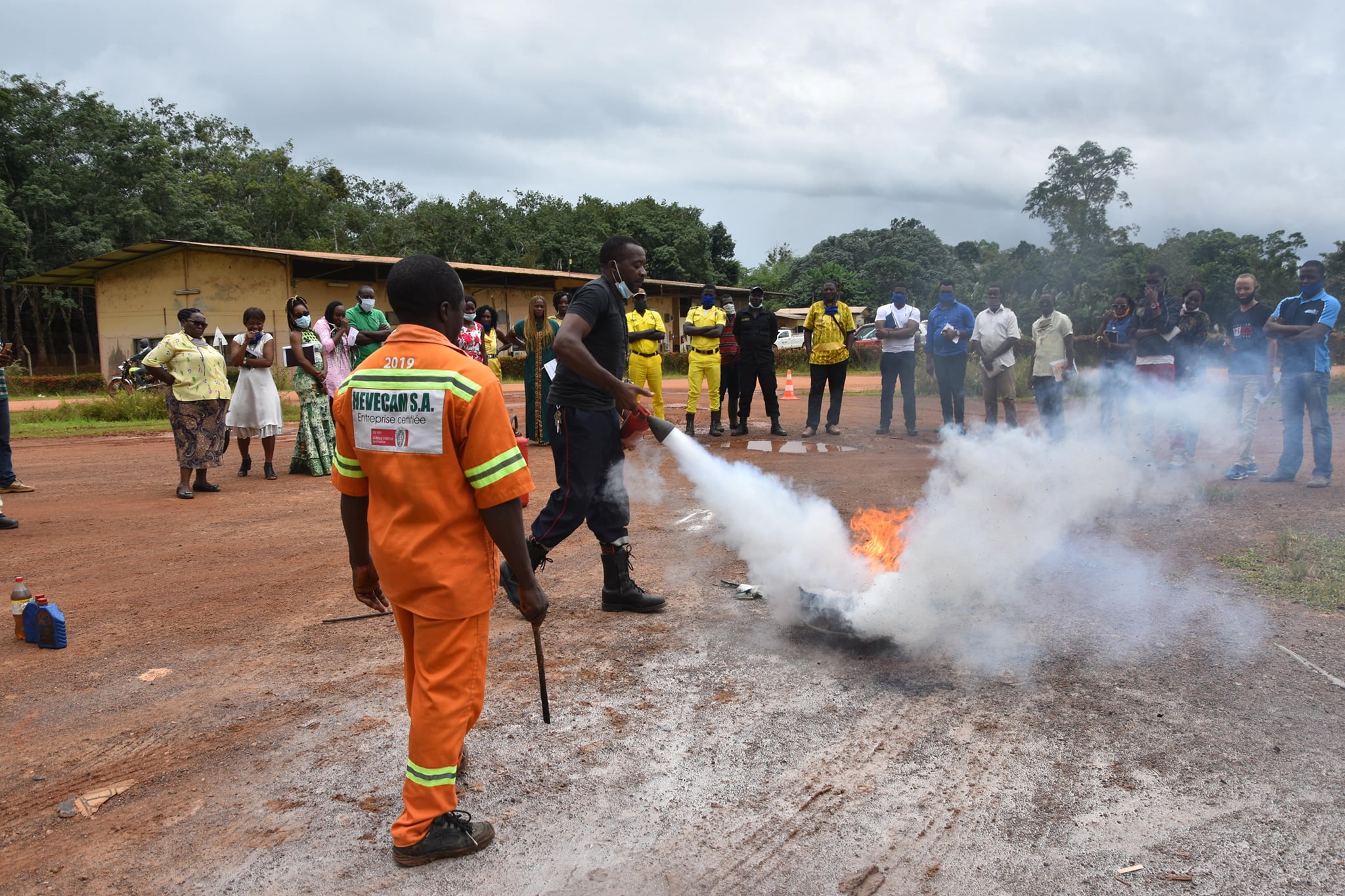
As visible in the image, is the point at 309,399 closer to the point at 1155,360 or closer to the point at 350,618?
the point at 350,618

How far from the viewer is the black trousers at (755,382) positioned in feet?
40.6

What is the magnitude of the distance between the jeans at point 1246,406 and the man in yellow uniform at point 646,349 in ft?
20.5

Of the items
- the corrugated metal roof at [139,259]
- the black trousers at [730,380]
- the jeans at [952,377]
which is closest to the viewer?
the jeans at [952,377]

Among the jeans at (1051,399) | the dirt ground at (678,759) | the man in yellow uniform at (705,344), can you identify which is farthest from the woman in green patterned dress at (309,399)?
the jeans at (1051,399)

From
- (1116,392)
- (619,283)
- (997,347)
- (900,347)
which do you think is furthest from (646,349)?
(619,283)

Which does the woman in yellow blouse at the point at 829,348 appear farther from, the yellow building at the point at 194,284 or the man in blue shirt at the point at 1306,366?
the yellow building at the point at 194,284

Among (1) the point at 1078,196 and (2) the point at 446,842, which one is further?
(1) the point at 1078,196

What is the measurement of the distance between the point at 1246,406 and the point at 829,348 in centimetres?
505

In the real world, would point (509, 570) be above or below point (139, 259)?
below

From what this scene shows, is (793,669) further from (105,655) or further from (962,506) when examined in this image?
(105,655)

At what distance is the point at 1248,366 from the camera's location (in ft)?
28.5

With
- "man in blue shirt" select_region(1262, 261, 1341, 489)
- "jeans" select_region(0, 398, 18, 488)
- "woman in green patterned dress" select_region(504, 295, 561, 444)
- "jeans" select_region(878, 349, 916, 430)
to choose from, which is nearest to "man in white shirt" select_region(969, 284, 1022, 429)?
"jeans" select_region(878, 349, 916, 430)

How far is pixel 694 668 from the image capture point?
405 cm

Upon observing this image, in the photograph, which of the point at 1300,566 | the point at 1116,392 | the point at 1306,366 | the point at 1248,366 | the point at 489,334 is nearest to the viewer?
the point at 1300,566
